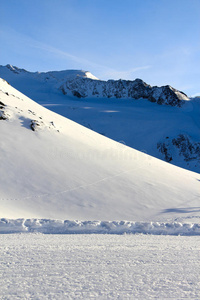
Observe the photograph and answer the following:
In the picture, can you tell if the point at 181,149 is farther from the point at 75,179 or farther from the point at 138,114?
the point at 75,179

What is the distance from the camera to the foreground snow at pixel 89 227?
552 centimetres

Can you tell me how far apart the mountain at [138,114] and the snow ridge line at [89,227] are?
2377cm

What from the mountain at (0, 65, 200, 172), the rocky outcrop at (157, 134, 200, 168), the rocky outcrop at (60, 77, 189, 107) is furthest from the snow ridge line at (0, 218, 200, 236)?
the rocky outcrop at (60, 77, 189, 107)

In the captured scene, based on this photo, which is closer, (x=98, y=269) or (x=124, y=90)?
(x=98, y=269)

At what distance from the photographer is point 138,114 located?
4278 centimetres

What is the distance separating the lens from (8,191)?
791 cm

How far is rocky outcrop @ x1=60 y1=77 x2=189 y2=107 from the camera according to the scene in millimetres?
51312

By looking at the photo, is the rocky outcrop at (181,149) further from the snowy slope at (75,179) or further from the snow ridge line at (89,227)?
the snow ridge line at (89,227)

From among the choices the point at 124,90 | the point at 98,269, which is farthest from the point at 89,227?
the point at 124,90

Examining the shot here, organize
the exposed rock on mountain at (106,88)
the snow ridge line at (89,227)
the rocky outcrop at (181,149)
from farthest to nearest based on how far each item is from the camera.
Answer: the exposed rock on mountain at (106,88)
the rocky outcrop at (181,149)
the snow ridge line at (89,227)

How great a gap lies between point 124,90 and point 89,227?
57.4 metres

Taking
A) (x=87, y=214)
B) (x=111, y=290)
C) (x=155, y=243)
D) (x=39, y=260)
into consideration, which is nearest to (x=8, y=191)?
(x=87, y=214)

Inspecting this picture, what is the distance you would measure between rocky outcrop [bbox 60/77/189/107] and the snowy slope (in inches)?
1623

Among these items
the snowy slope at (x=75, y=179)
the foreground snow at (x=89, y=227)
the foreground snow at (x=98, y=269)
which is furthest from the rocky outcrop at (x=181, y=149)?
the foreground snow at (x=98, y=269)
